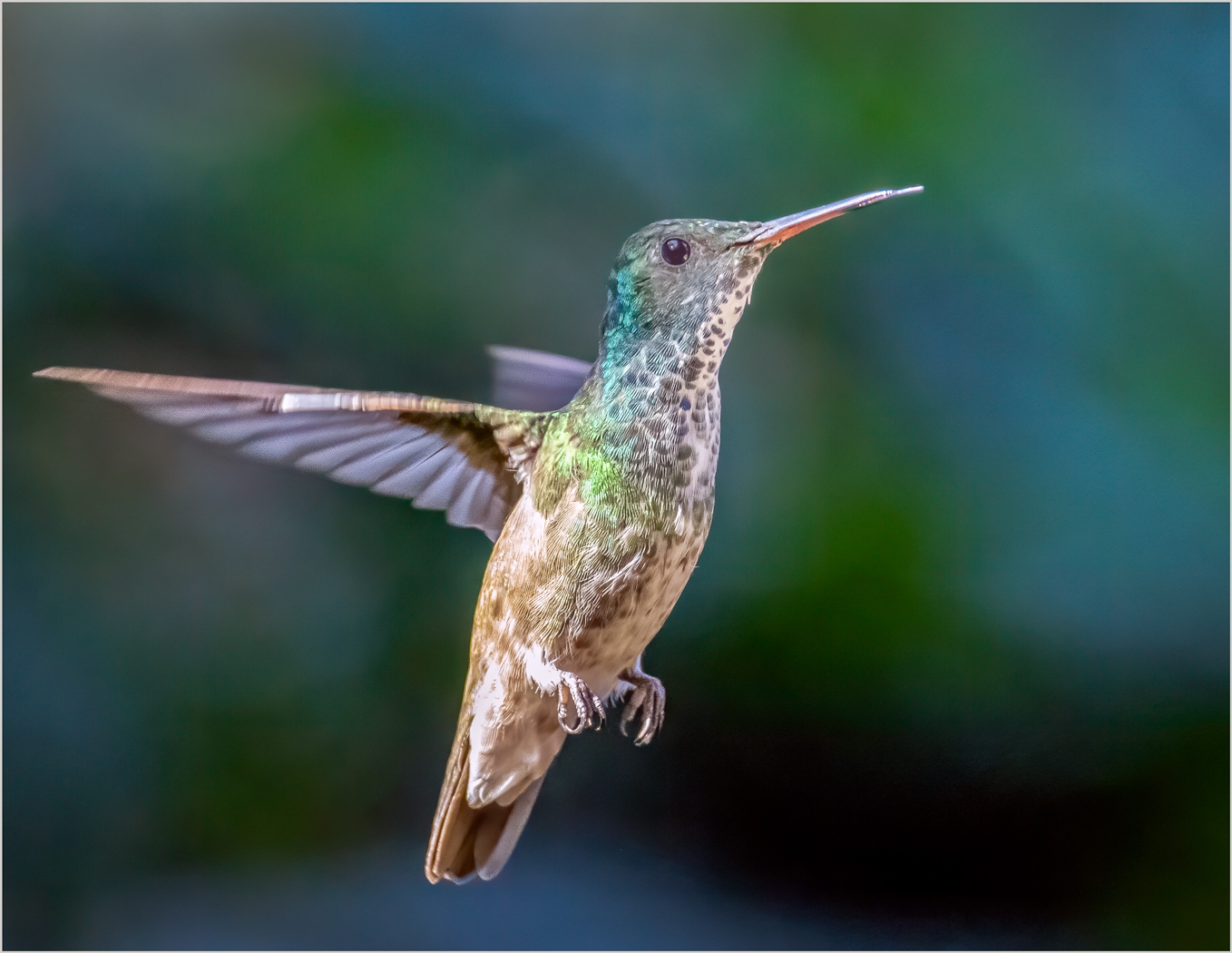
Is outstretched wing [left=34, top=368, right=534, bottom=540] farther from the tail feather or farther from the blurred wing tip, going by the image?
the tail feather

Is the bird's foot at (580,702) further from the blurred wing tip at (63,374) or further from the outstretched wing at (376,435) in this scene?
the blurred wing tip at (63,374)

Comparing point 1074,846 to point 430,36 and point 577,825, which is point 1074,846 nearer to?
point 577,825

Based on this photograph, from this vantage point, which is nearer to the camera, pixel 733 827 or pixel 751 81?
pixel 733 827

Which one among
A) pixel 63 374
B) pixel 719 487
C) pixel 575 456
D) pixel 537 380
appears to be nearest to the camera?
pixel 63 374

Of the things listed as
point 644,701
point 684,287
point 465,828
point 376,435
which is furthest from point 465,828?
point 684,287

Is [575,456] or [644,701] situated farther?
[644,701]

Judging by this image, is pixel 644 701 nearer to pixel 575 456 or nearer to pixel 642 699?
pixel 642 699

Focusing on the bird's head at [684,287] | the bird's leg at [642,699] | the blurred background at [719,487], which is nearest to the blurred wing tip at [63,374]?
the bird's head at [684,287]

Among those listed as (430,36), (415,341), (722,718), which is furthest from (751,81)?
(722,718)
